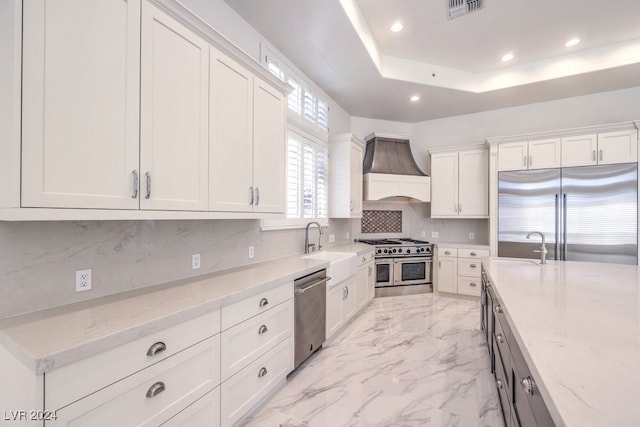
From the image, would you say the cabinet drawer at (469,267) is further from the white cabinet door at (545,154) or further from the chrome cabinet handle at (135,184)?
the chrome cabinet handle at (135,184)

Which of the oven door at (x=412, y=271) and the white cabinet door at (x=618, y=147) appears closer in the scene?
the white cabinet door at (x=618, y=147)

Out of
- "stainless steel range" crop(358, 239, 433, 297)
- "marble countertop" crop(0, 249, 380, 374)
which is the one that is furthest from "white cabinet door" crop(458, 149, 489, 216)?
"marble countertop" crop(0, 249, 380, 374)

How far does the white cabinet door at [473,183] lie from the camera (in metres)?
4.70

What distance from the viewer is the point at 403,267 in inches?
188

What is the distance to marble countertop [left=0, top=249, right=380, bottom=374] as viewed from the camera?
1011 millimetres

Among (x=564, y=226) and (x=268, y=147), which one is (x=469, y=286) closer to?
(x=564, y=226)

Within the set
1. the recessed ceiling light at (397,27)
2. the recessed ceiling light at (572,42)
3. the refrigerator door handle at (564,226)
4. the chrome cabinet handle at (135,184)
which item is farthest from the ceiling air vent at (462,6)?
the chrome cabinet handle at (135,184)

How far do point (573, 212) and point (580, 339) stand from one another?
367 cm

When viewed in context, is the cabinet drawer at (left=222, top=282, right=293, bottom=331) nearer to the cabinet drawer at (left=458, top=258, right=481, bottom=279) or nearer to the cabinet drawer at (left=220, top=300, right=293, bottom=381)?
the cabinet drawer at (left=220, top=300, right=293, bottom=381)

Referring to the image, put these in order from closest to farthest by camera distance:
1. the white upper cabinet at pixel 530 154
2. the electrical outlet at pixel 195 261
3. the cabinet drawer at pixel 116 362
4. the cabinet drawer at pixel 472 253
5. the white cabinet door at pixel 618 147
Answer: the cabinet drawer at pixel 116 362, the electrical outlet at pixel 195 261, the white cabinet door at pixel 618 147, the white upper cabinet at pixel 530 154, the cabinet drawer at pixel 472 253

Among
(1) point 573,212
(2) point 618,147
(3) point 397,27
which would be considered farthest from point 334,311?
(2) point 618,147

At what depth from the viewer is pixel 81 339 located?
1.08 metres

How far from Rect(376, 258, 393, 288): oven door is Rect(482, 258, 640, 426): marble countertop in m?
2.53

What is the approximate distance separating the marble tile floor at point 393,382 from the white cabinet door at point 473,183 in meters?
1.93
